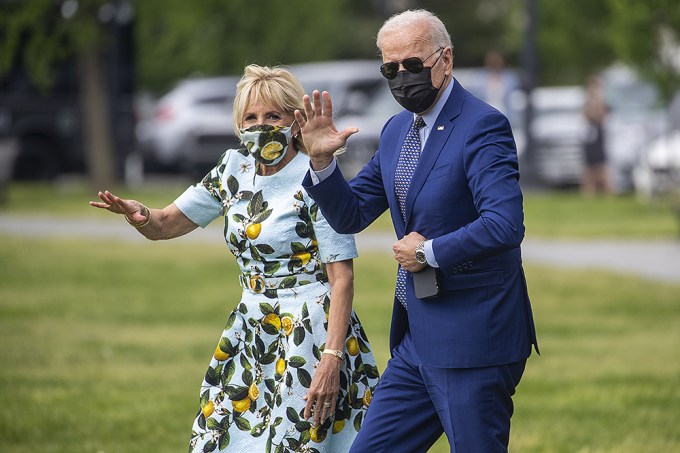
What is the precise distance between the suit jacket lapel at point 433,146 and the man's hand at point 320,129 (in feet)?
0.78

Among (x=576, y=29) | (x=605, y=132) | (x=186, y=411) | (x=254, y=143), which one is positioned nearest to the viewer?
(x=254, y=143)

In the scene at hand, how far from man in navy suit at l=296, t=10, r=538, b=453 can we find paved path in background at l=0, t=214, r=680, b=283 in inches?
377

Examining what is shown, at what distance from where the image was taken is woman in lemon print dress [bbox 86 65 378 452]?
4922mm

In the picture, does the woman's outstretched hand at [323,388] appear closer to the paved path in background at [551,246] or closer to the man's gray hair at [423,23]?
the man's gray hair at [423,23]

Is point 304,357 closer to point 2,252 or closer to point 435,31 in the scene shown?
point 435,31

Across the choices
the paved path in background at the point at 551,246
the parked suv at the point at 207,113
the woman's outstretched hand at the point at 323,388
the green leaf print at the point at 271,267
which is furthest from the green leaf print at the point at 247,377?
the parked suv at the point at 207,113

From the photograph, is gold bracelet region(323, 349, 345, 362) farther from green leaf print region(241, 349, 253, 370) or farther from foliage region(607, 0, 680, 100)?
foliage region(607, 0, 680, 100)

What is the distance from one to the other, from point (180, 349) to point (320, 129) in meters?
6.49

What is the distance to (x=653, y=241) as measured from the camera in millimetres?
17047

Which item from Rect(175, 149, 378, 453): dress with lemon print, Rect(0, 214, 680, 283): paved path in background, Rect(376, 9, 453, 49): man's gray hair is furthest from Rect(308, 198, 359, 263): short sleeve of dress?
Rect(0, 214, 680, 283): paved path in background

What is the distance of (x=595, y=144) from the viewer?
24562 millimetres

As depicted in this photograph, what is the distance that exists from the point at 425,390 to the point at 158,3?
21.8 m

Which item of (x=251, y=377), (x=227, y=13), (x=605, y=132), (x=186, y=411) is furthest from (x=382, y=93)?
(x=251, y=377)

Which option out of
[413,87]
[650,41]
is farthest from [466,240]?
[650,41]
